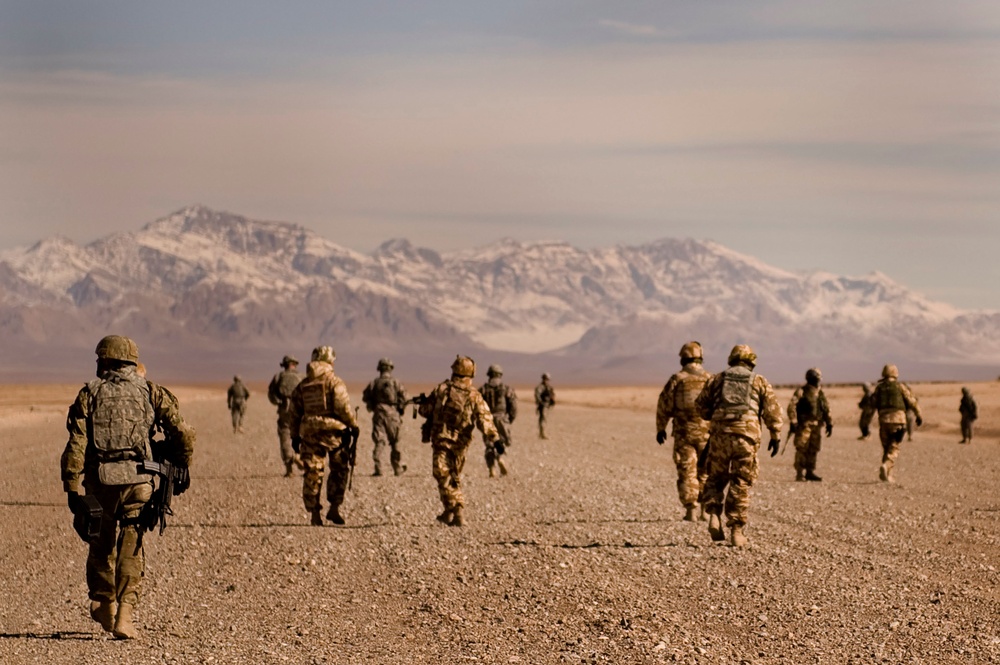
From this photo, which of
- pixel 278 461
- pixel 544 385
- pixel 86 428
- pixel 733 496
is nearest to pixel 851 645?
pixel 733 496

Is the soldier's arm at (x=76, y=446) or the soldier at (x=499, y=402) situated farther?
the soldier at (x=499, y=402)

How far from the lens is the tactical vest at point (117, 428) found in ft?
33.8

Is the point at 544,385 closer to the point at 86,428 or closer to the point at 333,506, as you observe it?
the point at 333,506

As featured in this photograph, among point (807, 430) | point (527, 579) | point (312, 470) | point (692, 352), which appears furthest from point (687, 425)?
point (807, 430)

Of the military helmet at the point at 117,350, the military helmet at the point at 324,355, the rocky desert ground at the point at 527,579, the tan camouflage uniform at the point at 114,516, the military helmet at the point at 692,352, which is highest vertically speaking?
the military helmet at the point at 692,352

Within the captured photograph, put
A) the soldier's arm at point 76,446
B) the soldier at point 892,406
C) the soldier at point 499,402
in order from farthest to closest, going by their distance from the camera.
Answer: the soldier at point 499,402 → the soldier at point 892,406 → the soldier's arm at point 76,446

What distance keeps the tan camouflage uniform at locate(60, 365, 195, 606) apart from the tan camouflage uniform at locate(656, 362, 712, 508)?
26.7 ft

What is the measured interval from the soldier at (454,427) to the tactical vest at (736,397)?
288 centimetres

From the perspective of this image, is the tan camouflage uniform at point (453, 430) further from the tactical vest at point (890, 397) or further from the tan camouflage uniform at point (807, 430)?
the tactical vest at point (890, 397)

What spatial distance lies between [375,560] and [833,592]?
14.8ft

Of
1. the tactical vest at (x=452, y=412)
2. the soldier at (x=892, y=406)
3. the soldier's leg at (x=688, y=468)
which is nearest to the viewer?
the tactical vest at (x=452, y=412)

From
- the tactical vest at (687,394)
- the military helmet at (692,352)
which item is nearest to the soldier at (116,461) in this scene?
the tactical vest at (687,394)

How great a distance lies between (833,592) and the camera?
1251cm

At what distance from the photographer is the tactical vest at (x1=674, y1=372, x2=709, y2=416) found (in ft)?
56.9
